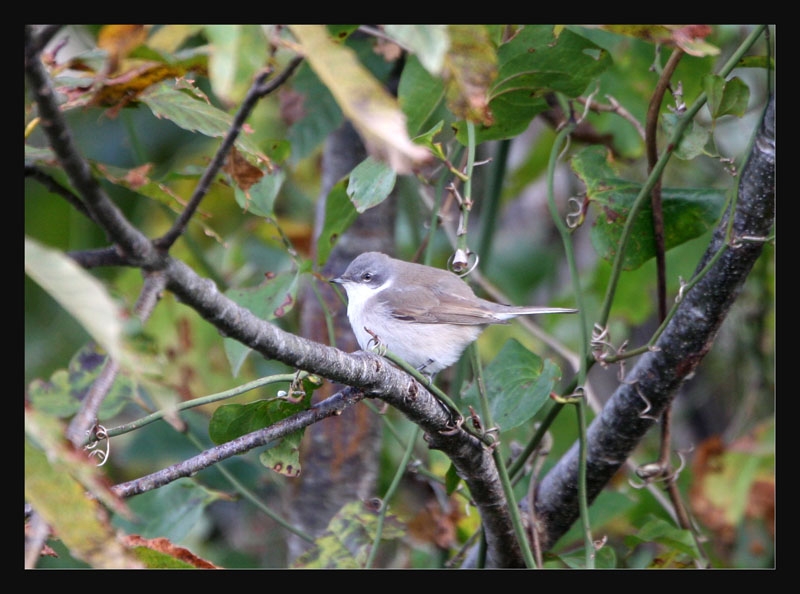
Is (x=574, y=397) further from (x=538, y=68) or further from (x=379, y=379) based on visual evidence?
(x=538, y=68)

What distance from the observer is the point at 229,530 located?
202 inches

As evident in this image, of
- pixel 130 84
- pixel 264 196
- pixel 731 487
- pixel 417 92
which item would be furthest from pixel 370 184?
pixel 731 487

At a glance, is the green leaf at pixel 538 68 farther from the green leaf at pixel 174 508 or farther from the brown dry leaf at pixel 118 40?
the green leaf at pixel 174 508

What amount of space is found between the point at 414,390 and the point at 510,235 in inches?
151

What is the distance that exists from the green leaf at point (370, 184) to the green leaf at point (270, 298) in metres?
0.38

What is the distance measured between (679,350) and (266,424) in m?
1.20

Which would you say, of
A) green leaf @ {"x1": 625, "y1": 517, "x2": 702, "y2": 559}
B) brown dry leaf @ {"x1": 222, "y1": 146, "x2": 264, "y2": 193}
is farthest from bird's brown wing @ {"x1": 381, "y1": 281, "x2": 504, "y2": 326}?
brown dry leaf @ {"x1": 222, "y1": 146, "x2": 264, "y2": 193}

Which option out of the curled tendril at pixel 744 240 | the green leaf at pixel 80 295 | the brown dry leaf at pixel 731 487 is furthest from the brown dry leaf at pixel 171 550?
the brown dry leaf at pixel 731 487

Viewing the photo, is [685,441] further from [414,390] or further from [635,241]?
[414,390]

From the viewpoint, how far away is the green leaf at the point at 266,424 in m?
1.99

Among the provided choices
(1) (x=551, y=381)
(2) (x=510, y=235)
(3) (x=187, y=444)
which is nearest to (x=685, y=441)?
(2) (x=510, y=235)

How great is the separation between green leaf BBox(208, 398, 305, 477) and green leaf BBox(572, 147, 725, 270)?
1.08 m

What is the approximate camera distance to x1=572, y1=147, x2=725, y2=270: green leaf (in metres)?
2.42

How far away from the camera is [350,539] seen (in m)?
2.56
